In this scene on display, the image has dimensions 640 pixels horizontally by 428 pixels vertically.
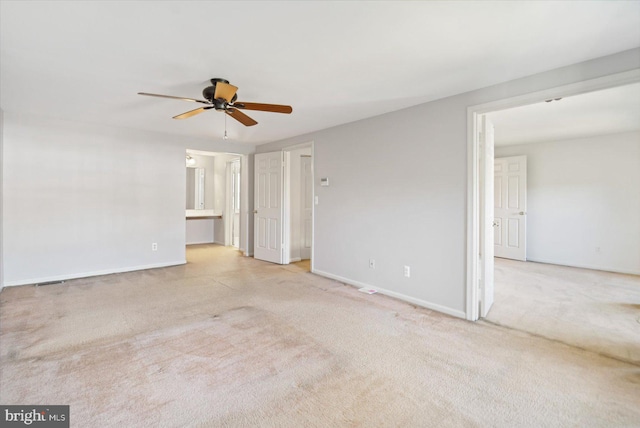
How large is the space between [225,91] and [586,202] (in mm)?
6306

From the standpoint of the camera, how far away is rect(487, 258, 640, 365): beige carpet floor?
265 cm

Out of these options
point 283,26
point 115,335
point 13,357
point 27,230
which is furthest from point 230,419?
point 27,230

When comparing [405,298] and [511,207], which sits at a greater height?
[511,207]

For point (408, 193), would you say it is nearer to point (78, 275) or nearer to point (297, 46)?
point (297, 46)

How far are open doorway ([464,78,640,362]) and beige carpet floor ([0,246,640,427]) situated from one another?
71cm

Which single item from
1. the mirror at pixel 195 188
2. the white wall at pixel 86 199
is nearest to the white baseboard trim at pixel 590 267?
the white wall at pixel 86 199

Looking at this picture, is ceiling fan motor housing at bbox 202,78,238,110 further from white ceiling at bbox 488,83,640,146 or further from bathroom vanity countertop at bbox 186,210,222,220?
bathroom vanity countertop at bbox 186,210,222,220

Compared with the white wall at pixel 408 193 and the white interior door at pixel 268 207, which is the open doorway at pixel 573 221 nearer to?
the white wall at pixel 408 193

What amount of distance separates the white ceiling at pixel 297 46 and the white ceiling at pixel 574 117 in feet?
4.04

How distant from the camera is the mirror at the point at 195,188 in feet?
26.5

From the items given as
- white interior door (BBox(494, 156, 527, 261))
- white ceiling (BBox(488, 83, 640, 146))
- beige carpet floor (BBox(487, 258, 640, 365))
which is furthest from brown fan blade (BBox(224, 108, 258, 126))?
white interior door (BBox(494, 156, 527, 261))

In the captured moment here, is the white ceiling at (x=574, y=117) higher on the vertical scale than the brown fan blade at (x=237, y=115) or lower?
higher

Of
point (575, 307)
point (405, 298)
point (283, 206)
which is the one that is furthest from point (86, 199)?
point (575, 307)

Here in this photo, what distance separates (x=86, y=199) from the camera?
4.65 meters
